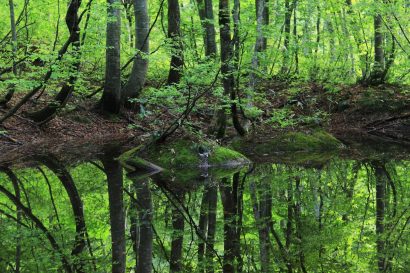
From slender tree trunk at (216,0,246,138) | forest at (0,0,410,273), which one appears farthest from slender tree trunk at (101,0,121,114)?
slender tree trunk at (216,0,246,138)

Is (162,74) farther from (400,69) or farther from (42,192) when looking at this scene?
(42,192)

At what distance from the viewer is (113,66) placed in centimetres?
1365

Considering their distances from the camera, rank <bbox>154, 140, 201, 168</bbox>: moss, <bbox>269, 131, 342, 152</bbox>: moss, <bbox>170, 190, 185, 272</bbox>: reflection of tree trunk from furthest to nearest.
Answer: <bbox>269, 131, 342, 152</bbox>: moss < <bbox>154, 140, 201, 168</bbox>: moss < <bbox>170, 190, 185, 272</bbox>: reflection of tree trunk

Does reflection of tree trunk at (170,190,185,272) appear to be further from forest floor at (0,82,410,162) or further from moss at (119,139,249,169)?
forest floor at (0,82,410,162)

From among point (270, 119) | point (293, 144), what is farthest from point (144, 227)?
point (270, 119)

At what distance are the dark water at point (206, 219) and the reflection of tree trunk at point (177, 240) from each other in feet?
0.04

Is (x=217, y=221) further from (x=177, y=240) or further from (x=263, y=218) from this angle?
(x=177, y=240)

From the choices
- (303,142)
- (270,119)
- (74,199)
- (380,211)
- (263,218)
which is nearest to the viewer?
(263,218)

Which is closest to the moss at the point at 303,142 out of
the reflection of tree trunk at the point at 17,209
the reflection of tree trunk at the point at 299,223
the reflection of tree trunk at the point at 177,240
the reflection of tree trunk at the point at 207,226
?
the reflection of tree trunk at the point at 299,223

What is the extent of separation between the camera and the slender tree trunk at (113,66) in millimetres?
13242

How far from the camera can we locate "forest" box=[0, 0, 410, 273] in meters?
4.72

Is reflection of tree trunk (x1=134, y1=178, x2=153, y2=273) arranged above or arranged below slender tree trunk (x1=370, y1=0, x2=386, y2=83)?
below

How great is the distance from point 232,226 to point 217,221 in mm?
312

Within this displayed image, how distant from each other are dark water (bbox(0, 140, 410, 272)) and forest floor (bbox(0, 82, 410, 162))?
9.75ft
